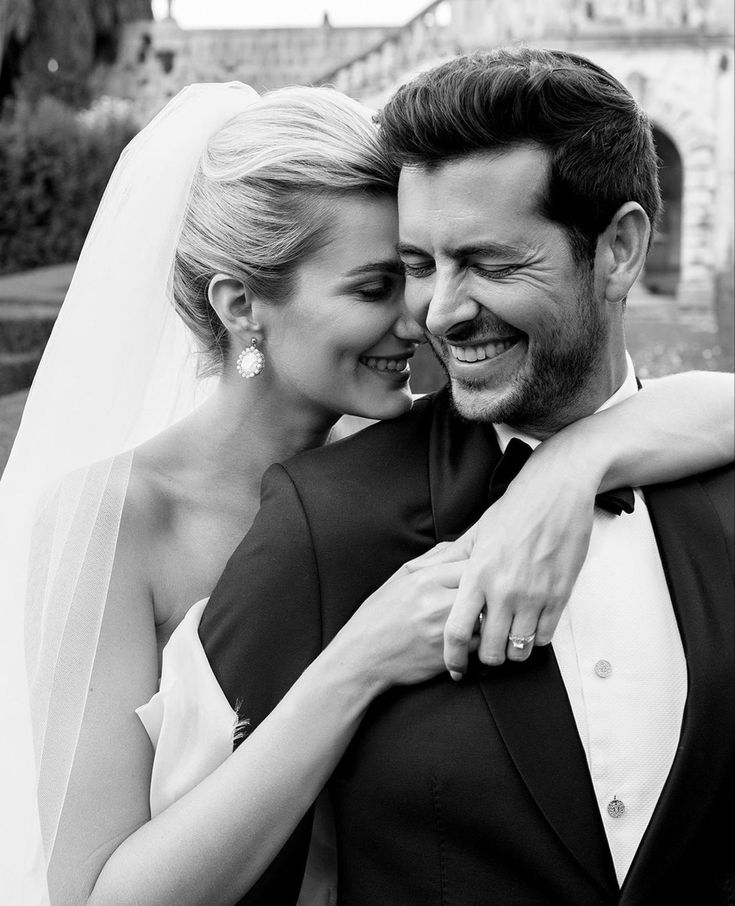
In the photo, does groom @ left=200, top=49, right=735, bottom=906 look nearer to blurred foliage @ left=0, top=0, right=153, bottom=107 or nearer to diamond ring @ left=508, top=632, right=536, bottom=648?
diamond ring @ left=508, top=632, right=536, bottom=648

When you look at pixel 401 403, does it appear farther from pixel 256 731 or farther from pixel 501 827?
pixel 501 827

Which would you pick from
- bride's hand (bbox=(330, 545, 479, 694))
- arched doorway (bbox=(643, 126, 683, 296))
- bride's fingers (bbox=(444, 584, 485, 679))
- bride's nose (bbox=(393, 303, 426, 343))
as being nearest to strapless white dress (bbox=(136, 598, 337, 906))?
bride's hand (bbox=(330, 545, 479, 694))

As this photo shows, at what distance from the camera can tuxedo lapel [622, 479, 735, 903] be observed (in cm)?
211

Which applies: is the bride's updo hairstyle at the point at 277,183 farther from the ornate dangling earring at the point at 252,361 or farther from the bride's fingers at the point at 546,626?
the bride's fingers at the point at 546,626

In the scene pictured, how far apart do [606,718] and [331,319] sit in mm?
1151

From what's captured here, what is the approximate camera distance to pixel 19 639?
2.69 m

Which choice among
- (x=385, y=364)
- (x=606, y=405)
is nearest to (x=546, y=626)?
(x=606, y=405)

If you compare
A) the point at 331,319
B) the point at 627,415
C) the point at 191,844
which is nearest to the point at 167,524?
the point at 331,319

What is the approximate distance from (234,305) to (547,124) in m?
1.03

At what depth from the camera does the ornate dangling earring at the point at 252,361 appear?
3057mm

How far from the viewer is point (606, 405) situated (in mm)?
2652

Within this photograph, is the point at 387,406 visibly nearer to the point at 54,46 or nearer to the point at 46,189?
the point at 46,189

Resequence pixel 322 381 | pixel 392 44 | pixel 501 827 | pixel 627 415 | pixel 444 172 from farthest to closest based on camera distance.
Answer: pixel 392 44
pixel 322 381
pixel 627 415
pixel 444 172
pixel 501 827

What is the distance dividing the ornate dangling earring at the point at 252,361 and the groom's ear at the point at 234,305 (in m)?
0.02
